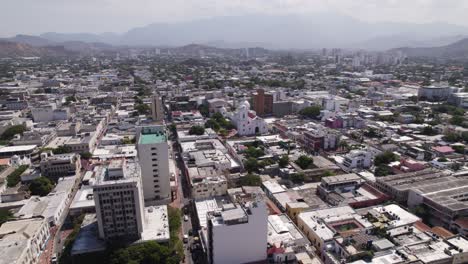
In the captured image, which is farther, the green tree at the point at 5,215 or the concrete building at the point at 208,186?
the concrete building at the point at 208,186

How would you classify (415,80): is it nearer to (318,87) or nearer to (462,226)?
(318,87)

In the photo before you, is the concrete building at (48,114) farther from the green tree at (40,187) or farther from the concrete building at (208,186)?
the concrete building at (208,186)

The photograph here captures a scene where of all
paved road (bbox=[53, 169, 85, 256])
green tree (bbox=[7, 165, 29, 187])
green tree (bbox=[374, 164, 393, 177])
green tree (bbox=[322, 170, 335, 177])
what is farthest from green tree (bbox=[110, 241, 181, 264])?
green tree (bbox=[374, 164, 393, 177])

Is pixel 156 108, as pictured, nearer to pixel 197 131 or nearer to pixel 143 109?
pixel 143 109

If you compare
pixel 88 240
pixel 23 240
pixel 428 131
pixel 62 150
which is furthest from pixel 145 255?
pixel 428 131

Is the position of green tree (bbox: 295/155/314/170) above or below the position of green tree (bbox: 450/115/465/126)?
below

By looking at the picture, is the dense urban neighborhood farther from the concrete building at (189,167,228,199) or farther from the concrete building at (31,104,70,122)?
the concrete building at (31,104,70,122)

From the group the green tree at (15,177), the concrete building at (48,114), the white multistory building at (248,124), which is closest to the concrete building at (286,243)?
the white multistory building at (248,124)
